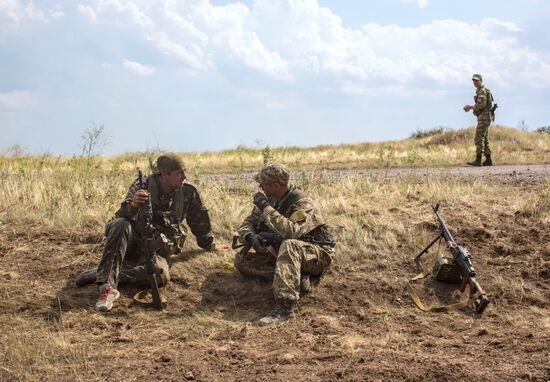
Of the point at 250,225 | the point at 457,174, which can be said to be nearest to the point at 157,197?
the point at 250,225

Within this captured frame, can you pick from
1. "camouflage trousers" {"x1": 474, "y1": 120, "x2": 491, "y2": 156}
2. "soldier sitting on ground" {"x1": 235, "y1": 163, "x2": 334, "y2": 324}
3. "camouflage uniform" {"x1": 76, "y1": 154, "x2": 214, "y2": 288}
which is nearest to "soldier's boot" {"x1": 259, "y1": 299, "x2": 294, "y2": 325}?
"soldier sitting on ground" {"x1": 235, "y1": 163, "x2": 334, "y2": 324}

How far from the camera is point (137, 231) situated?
5.99 meters

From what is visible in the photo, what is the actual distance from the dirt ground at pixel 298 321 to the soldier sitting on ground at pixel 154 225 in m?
0.20

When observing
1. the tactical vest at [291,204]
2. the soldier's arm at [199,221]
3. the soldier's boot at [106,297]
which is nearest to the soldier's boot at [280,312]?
the tactical vest at [291,204]

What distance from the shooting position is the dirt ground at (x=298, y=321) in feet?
13.9

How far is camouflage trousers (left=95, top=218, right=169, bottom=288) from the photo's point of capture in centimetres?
573

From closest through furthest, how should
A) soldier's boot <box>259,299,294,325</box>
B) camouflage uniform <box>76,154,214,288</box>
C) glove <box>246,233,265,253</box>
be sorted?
soldier's boot <box>259,299,294,325</box> < camouflage uniform <box>76,154,214,288</box> < glove <box>246,233,265,253</box>

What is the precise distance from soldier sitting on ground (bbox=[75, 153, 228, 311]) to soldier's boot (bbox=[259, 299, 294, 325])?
1.22 metres

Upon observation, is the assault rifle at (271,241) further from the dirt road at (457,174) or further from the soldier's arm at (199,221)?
the dirt road at (457,174)

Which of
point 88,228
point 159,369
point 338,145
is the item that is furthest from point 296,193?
point 338,145

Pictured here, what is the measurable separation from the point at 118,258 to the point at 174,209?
829mm

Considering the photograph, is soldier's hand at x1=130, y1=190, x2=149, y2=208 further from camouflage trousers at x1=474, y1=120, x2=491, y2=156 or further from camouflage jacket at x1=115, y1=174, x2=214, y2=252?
camouflage trousers at x1=474, y1=120, x2=491, y2=156

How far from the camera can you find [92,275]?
238 inches

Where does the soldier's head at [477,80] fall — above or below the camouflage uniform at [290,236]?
above
